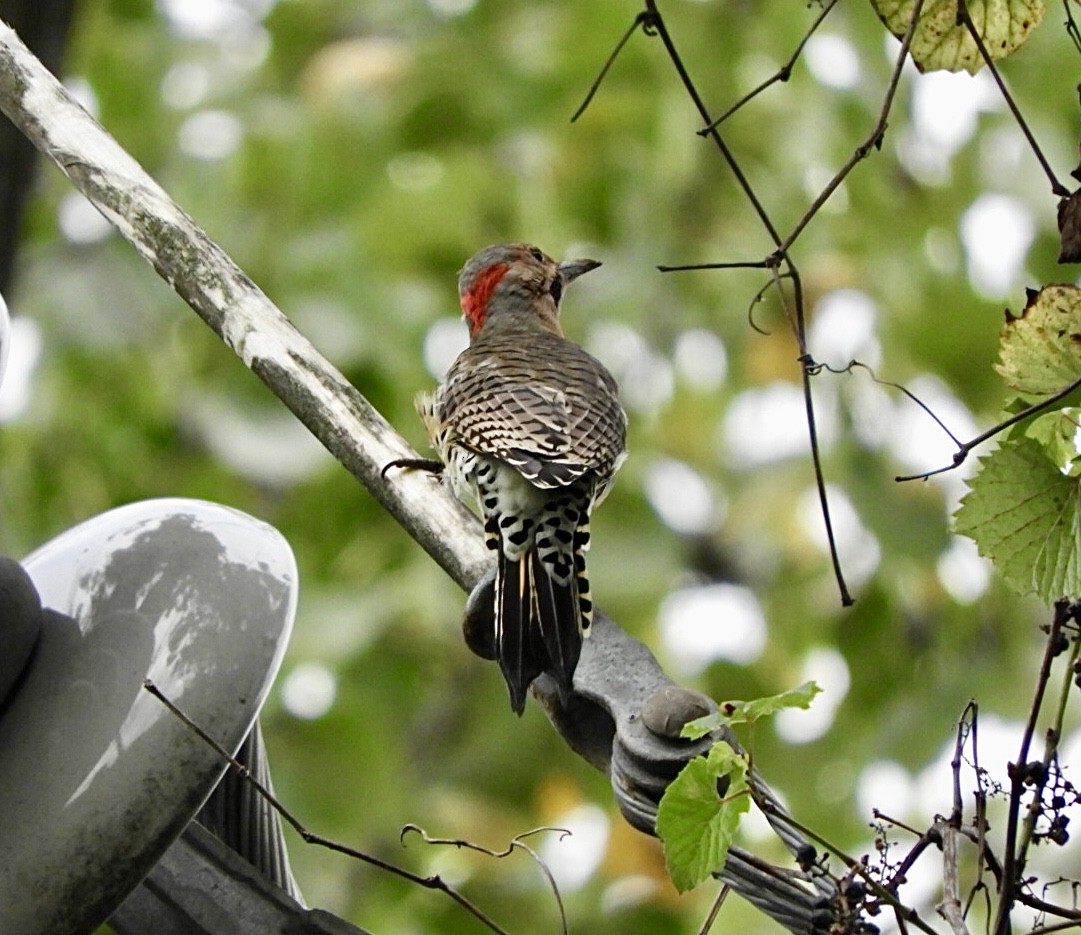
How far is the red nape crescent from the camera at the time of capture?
4.93 m

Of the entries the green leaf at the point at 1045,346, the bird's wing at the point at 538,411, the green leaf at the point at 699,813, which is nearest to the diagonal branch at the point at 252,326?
the bird's wing at the point at 538,411

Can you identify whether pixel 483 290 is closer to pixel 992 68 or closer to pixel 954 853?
pixel 992 68

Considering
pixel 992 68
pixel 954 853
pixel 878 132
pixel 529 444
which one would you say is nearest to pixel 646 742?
pixel 954 853

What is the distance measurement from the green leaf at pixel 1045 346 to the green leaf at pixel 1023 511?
2.8 inches

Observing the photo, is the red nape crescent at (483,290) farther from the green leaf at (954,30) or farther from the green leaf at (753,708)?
the green leaf at (753,708)

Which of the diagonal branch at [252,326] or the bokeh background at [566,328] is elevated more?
the bokeh background at [566,328]

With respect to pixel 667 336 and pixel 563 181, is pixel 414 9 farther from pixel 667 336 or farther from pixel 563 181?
pixel 667 336

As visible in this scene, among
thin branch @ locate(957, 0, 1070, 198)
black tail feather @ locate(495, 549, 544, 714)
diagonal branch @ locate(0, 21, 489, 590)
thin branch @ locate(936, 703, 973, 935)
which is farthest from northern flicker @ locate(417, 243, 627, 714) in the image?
thin branch @ locate(957, 0, 1070, 198)

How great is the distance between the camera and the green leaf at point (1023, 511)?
1.99m

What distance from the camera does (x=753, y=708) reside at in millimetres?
1896

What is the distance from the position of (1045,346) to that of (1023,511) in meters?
0.18

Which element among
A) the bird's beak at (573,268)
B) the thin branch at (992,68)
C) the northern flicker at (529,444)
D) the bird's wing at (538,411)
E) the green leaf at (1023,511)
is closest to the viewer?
the green leaf at (1023,511)

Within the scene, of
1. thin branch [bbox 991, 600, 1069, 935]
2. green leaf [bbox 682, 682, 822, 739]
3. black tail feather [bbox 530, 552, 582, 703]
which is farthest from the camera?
black tail feather [bbox 530, 552, 582, 703]

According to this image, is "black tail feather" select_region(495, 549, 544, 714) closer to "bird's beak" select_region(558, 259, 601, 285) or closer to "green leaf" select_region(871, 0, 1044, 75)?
"green leaf" select_region(871, 0, 1044, 75)
